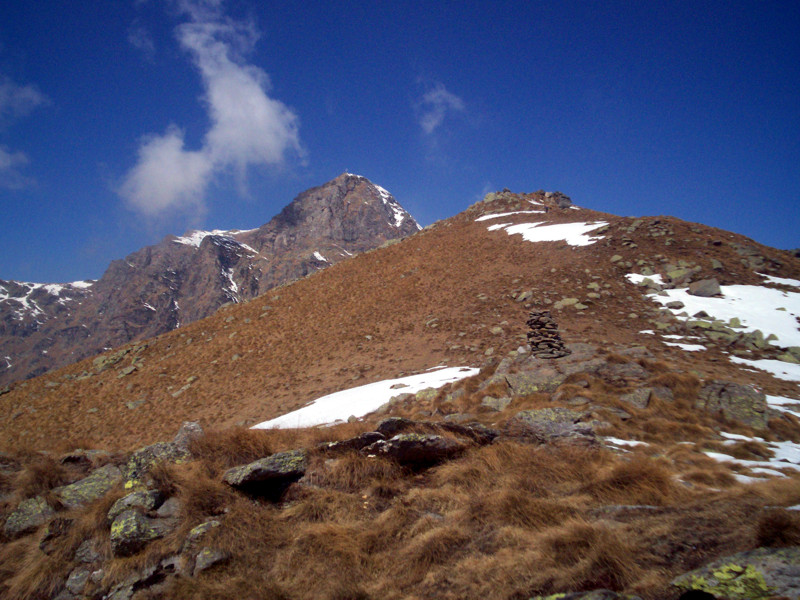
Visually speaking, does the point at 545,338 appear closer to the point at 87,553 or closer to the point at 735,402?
the point at 735,402

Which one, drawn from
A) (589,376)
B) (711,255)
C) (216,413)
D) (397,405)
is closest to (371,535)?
(397,405)

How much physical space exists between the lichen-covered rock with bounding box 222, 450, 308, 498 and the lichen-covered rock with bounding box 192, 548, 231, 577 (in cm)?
129

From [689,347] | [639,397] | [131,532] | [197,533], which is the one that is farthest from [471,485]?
[689,347]

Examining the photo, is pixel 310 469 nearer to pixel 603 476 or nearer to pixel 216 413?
pixel 603 476

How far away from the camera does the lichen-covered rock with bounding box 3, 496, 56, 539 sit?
5684mm

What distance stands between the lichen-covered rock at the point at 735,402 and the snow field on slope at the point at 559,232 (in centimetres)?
1978

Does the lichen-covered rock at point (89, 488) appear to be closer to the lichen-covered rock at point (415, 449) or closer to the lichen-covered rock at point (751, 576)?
the lichen-covered rock at point (415, 449)

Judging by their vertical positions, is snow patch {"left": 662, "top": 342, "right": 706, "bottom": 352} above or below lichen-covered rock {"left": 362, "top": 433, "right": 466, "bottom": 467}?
above

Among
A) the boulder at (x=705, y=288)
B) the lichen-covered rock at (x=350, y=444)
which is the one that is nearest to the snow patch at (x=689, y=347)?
the boulder at (x=705, y=288)

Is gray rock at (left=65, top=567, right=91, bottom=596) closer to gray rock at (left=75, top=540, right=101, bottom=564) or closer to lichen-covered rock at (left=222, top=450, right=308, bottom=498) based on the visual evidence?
gray rock at (left=75, top=540, right=101, bottom=564)

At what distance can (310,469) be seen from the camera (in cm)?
668

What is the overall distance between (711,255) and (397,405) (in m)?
23.7

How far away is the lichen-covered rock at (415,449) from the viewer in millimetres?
6918

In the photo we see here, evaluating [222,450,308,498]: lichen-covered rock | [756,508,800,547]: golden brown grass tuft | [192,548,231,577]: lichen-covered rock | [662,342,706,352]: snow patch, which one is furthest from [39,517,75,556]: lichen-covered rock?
[662,342,706,352]: snow patch
